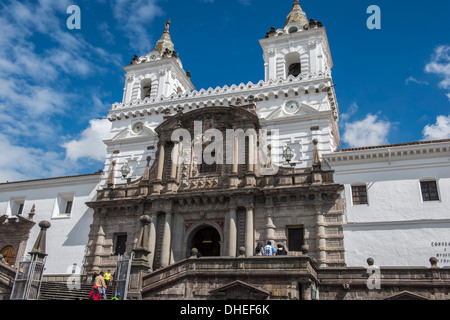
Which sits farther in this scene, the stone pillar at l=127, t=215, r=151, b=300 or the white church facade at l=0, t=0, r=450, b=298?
the white church facade at l=0, t=0, r=450, b=298

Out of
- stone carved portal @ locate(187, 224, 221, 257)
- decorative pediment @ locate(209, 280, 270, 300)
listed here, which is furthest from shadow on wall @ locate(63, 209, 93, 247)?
decorative pediment @ locate(209, 280, 270, 300)

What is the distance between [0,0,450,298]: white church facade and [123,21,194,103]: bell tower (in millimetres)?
123

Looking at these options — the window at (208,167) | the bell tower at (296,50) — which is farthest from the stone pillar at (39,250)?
the bell tower at (296,50)

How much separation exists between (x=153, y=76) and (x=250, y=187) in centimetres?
1575

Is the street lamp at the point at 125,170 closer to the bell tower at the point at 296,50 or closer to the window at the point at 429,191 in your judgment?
the bell tower at the point at 296,50

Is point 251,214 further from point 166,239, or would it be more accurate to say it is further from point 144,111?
point 144,111

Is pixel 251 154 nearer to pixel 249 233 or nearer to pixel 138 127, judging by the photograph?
pixel 249 233

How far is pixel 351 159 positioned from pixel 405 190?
3599 mm

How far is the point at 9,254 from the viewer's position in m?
32.0

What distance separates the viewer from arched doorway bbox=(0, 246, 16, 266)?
31.5m

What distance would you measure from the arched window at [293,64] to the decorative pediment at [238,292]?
61.9ft

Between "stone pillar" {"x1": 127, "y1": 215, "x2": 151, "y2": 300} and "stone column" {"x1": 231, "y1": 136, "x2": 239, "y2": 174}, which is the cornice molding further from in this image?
"stone pillar" {"x1": 127, "y1": 215, "x2": 151, "y2": 300}

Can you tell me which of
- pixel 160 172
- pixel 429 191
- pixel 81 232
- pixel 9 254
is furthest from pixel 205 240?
pixel 9 254

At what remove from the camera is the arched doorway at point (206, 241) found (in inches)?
1069
